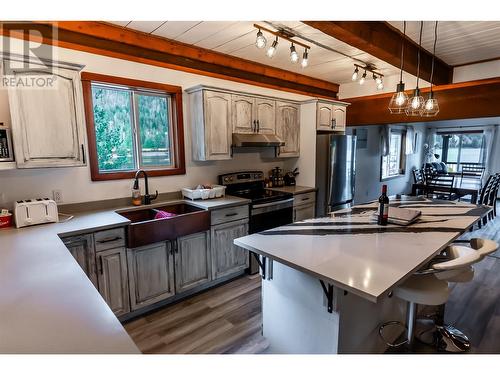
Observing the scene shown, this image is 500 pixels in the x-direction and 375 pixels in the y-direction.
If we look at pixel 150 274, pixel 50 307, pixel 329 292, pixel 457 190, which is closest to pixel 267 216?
pixel 150 274

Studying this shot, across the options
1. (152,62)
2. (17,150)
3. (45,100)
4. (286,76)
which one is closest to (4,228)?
(17,150)

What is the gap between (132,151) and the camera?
3.07 metres

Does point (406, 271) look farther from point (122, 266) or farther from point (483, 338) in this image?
point (122, 266)

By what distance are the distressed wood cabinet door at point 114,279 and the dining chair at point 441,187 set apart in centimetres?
608

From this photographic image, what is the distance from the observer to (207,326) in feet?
7.82

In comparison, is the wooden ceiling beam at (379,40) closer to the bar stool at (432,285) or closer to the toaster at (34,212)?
the bar stool at (432,285)

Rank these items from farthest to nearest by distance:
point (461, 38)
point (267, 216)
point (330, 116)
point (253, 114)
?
1. point (330, 116)
2. point (253, 114)
3. point (267, 216)
4. point (461, 38)

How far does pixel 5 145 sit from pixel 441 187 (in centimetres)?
694

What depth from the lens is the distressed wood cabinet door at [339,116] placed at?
14.7 ft

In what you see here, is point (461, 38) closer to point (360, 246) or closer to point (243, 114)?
point (243, 114)

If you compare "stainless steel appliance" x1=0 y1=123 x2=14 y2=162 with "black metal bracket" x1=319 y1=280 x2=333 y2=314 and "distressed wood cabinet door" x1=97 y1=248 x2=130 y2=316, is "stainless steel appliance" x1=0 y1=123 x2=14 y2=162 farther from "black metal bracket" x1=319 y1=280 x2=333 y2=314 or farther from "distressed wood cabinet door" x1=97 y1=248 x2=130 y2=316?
"black metal bracket" x1=319 y1=280 x2=333 y2=314

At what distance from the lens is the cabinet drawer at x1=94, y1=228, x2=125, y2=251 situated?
2.21m

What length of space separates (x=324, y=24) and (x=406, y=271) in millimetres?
1702

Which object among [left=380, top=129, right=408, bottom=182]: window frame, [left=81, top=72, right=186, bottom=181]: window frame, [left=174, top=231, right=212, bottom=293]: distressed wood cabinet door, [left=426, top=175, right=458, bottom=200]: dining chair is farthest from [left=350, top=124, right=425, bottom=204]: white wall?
[left=174, top=231, right=212, bottom=293]: distressed wood cabinet door
